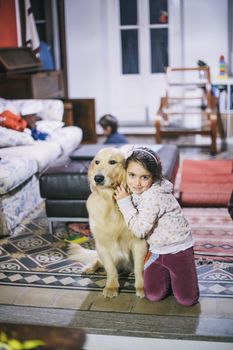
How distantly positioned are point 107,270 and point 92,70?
5251 mm

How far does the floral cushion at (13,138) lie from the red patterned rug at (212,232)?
1435 millimetres

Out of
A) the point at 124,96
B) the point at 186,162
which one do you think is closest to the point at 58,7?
the point at 124,96

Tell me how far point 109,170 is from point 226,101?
14.1 ft

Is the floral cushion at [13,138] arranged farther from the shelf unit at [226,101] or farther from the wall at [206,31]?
the wall at [206,31]

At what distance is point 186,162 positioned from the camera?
204 inches

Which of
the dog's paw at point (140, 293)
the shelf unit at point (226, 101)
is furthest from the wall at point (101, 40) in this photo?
the dog's paw at point (140, 293)

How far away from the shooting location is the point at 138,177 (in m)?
2.31

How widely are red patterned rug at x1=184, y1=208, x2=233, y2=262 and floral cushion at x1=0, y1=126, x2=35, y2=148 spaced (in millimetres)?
1435

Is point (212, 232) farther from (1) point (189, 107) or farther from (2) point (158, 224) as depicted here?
(1) point (189, 107)

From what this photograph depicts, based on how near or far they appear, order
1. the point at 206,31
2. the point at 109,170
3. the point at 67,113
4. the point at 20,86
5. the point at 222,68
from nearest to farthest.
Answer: the point at 109,170
the point at 20,86
the point at 67,113
the point at 222,68
the point at 206,31

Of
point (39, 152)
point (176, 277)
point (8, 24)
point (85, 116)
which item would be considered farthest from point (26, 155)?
point (8, 24)

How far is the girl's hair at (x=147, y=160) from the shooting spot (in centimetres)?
229

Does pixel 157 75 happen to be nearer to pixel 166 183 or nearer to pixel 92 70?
pixel 92 70

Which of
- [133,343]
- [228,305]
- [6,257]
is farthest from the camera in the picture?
[6,257]
